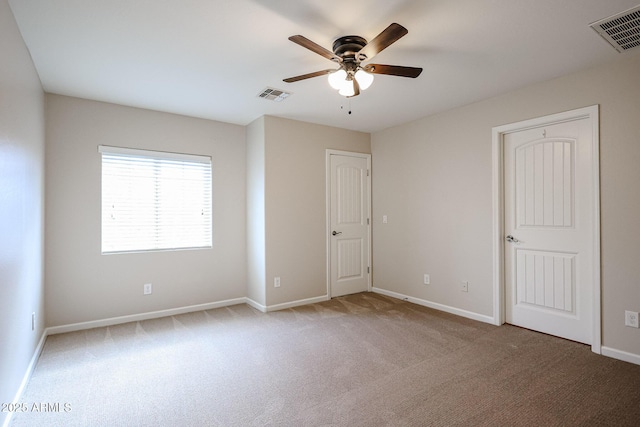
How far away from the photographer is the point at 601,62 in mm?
2766

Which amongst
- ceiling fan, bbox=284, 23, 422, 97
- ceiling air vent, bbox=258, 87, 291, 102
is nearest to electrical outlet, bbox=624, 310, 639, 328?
ceiling fan, bbox=284, 23, 422, 97

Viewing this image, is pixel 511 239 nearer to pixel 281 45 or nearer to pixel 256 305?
pixel 281 45

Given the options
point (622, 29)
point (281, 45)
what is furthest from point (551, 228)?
point (281, 45)

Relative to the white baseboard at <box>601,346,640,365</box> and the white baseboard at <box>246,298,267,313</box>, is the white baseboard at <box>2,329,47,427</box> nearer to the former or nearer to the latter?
the white baseboard at <box>246,298,267,313</box>

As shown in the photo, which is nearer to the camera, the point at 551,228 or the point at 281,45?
the point at 281,45

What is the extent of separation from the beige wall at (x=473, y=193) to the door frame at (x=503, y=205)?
0.05m

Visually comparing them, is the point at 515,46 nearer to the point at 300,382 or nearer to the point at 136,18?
the point at 136,18

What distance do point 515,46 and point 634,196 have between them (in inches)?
62.1

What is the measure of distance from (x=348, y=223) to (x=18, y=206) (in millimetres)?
3674

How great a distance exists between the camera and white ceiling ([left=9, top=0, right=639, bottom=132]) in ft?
6.69

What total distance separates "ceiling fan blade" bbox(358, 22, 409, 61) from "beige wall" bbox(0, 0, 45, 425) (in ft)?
7.01

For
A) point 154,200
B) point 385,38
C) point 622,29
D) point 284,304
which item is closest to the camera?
point 385,38

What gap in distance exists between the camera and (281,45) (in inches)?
97.0

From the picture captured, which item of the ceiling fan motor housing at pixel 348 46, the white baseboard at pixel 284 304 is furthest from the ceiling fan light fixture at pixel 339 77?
the white baseboard at pixel 284 304
